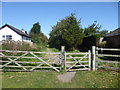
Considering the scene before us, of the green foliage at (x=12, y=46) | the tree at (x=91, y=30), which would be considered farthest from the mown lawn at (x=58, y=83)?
the tree at (x=91, y=30)

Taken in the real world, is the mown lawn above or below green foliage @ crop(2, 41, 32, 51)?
Answer: below

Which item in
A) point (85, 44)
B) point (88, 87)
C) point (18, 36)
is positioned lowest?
point (88, 87)

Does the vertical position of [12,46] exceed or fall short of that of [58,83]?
it exceeds it

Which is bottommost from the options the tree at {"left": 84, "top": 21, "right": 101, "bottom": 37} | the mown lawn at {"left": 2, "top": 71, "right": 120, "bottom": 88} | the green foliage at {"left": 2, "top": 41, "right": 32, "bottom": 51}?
the mown lawn at {"left": 2, "top": 71, "right": 120, "bottom": 88}

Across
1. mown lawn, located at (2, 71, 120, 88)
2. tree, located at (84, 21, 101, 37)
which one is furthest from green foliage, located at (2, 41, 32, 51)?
tree, located at (84, 21, 101, 37)

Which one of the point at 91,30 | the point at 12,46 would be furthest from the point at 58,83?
the point at 91,30

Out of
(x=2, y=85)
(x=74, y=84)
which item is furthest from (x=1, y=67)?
(x=74, y=84)

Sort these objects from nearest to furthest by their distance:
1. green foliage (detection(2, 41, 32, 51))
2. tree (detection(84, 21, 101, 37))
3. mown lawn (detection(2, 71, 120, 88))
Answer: mown lawn (detection(2, 71, 120, 88)) < green foliage (detection(2, 41, 32, 51)) < tree (detection(84, 21, 101, 37))

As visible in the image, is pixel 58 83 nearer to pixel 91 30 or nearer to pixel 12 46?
pixel 12 46

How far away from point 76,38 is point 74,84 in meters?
14.4

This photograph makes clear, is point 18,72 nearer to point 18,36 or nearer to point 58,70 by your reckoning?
point 58,70

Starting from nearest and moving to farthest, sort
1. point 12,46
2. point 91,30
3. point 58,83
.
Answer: point 58,83, point 12,46, point 91,30

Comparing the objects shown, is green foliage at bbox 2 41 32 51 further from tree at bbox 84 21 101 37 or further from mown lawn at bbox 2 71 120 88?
tree at bbox 84 21 101 37

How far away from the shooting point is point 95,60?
6.41 metres
